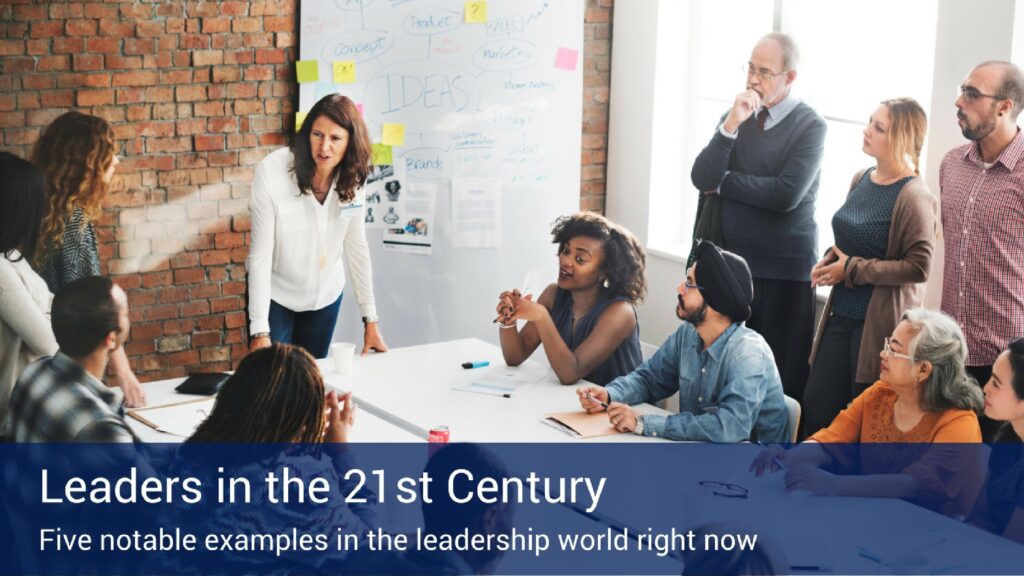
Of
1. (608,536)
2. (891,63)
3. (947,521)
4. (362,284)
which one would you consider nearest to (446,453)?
(608,536)

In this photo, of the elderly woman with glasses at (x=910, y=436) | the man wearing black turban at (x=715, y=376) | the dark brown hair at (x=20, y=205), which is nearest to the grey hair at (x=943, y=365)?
the elderly woman with glasses at (x=910, y=436)

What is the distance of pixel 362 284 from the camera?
4.62 meters

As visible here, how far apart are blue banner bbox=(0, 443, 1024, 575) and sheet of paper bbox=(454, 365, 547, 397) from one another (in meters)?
0.55

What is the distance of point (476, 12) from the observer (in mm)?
5555

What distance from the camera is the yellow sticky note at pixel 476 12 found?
5.54 m

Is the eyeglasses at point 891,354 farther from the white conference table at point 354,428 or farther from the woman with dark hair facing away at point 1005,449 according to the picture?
the white conference table at point 354,428

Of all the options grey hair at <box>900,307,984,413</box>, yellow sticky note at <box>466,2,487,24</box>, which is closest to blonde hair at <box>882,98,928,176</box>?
grey hair at <box>900,307,984,413</box>

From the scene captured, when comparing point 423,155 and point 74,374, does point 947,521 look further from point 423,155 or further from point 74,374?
point 423,155

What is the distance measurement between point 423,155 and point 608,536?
321cm

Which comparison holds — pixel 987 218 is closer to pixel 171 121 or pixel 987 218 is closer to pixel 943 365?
pixel 943 365

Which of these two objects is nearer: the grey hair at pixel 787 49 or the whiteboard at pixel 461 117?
the grey hair at pixel 787 49

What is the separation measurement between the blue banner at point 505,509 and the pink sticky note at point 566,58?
291cm

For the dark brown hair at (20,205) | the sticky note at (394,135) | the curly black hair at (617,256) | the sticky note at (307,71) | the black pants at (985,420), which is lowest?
the black pants at (985,420)

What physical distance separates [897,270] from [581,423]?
1.44 meters
